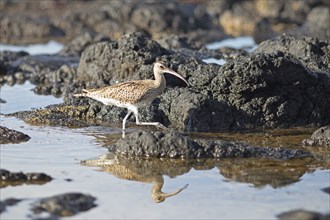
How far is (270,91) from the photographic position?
45.6 ft

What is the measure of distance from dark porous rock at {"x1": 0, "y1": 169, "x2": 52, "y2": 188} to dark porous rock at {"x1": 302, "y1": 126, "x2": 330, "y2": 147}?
13.6 feet

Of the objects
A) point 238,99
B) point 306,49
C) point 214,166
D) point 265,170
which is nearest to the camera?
point 265,170

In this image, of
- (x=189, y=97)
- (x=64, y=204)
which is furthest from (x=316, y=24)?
(x=64, y=204)

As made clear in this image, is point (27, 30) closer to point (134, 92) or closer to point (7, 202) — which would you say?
point (134, 92)

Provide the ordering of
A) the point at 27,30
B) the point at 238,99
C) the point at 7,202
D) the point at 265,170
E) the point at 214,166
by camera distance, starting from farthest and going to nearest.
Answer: the point at 27,30 < the point at 238,99 < the point at 214,166 < the point at 265,170 < the point at 7,202

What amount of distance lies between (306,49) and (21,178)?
24.5ft

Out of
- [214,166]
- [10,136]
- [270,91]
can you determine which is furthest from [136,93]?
[214,166]

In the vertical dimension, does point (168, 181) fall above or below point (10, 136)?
below

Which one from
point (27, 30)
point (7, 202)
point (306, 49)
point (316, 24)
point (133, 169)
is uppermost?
point (316, 24)

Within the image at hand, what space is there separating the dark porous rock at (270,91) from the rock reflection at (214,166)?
2466 mm

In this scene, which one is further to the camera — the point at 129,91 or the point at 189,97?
the point at 189,97

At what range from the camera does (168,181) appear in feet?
34.3

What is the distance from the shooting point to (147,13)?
103 feet

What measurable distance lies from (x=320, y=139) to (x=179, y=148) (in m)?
2.30
